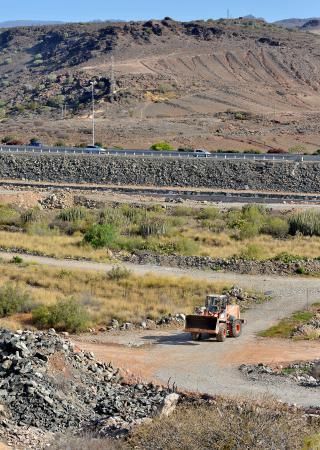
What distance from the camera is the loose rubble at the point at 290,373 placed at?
2059 centimetres

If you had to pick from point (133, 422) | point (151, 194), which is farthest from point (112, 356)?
point (151, 194)

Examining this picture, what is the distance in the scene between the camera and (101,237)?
41625 millimetres

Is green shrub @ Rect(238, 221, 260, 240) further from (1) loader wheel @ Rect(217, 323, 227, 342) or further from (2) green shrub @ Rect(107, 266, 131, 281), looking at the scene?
(1) loader wheel @ Rect(217, 323, 227, 342)

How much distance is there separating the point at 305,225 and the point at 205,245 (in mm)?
6439

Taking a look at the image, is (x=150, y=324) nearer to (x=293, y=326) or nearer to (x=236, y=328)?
(x=236, y=328)

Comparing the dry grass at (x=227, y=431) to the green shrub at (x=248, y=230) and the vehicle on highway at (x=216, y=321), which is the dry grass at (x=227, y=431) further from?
the green shrub at (x=248, y=230)

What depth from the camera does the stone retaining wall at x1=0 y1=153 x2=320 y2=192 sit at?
2581 inches

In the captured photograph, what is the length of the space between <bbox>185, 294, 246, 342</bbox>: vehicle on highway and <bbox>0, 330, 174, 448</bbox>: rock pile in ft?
13.2

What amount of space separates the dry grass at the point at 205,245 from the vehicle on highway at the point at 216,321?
44.5 ft

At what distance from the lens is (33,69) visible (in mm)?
162625

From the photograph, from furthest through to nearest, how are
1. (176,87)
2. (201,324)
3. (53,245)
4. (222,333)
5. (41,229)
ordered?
(176,87)
(41,229)
(53,245)
(222,333)
(201,324)

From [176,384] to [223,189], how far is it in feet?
152

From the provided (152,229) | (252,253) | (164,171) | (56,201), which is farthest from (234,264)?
(164,171)

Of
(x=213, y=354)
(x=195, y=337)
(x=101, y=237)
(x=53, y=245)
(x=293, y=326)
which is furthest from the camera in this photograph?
(x=53, y=245)
